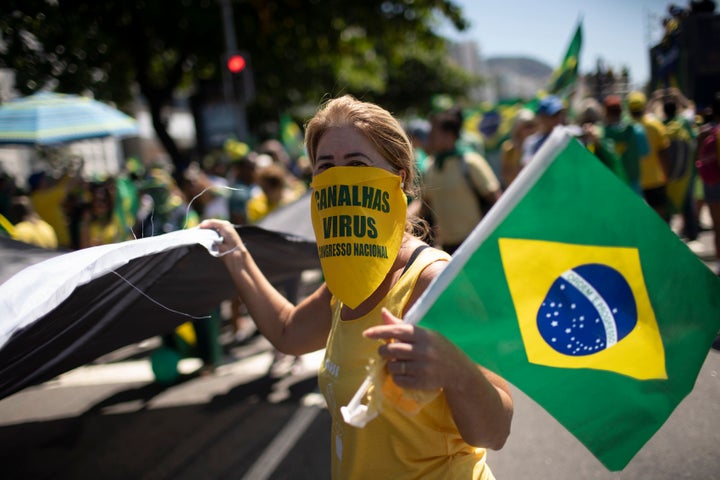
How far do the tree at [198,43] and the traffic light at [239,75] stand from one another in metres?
2.21

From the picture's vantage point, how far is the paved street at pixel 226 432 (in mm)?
3381

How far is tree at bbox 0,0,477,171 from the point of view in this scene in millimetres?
9898

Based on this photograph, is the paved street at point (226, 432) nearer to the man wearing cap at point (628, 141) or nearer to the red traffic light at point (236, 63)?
the man wearing cap at point (628, 141)

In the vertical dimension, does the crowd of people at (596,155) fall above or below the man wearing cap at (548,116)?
below

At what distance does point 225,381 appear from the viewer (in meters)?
5.62

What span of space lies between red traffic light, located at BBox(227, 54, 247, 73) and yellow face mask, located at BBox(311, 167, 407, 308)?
1090 cm

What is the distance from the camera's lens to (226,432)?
14.8 feet

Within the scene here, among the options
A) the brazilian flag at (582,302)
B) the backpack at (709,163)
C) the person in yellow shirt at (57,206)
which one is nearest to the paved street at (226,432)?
the brazilian flag at (582,302)

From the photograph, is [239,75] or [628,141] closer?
[628,141]

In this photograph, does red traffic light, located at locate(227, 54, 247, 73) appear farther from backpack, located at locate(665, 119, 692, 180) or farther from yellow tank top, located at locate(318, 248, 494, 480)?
yellow tank top, located at locate(318, 248, 494, 480)

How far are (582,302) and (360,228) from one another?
2.07ft

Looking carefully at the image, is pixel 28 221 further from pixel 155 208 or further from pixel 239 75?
pixel 239 75

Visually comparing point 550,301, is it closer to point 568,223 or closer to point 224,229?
point 568,223

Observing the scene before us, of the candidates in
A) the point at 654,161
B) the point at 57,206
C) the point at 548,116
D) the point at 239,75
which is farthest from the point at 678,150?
Result: the point at 239,75
